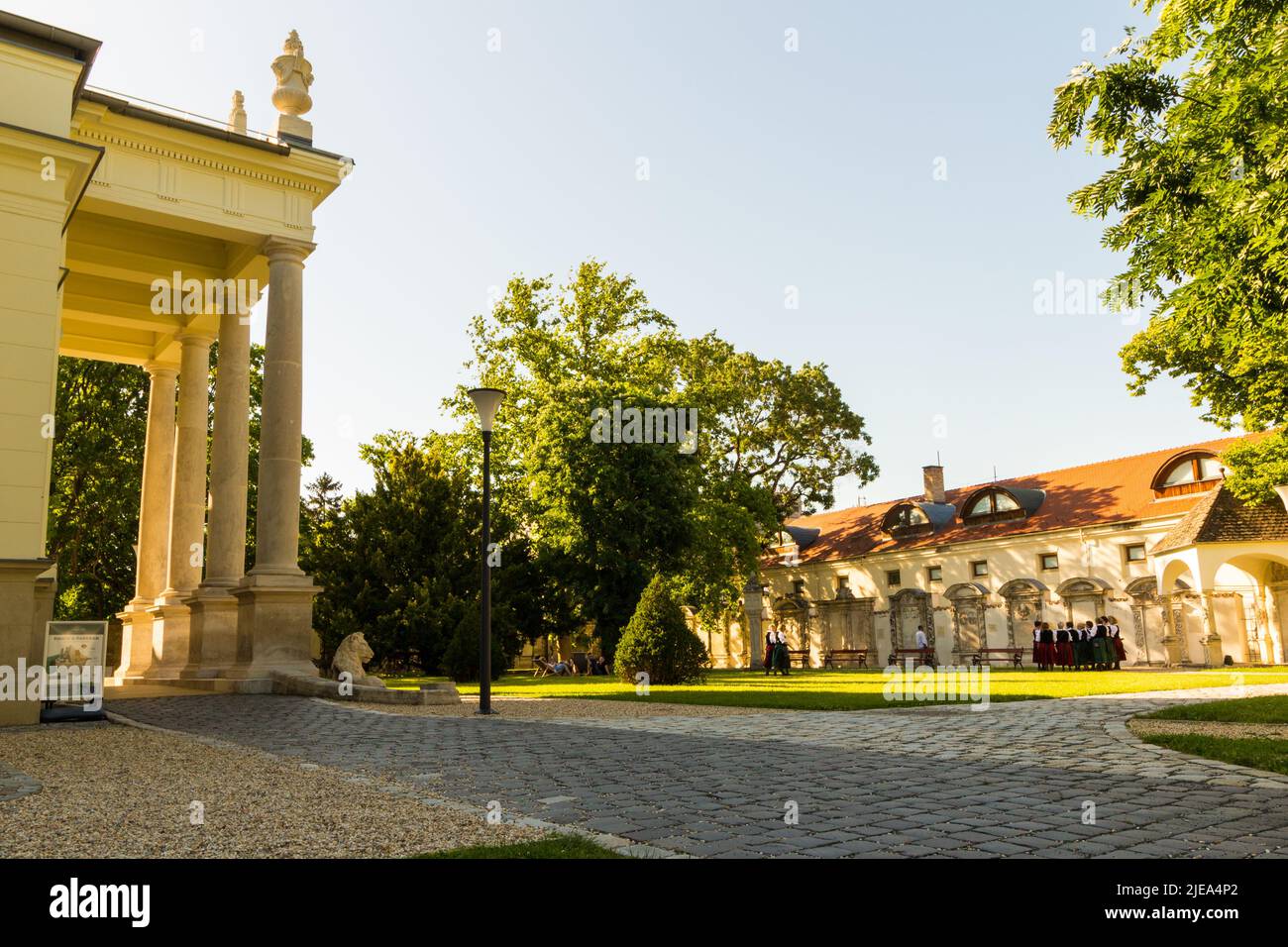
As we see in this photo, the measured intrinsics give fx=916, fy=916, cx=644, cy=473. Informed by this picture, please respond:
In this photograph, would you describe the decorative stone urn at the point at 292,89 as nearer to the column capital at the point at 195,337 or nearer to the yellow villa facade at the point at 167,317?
the yellow villa facade at the point at 167,317

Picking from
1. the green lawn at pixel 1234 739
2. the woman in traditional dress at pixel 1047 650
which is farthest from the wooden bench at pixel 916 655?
the green lawn at pixel 1234 739

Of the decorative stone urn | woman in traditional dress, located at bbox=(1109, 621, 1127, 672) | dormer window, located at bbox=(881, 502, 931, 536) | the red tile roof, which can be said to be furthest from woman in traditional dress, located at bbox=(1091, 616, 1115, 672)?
the decorative stone urn

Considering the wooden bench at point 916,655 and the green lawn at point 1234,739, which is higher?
the green lawn at point 1234,739

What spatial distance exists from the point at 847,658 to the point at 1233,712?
3307cm

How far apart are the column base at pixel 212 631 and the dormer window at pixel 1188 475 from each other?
3754 cm

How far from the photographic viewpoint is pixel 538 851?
4703 mm

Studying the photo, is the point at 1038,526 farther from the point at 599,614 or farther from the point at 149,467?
the point at 149,467

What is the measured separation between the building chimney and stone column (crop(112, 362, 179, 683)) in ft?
130

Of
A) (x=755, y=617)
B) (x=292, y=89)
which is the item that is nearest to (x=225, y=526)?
(x=292, y=89)

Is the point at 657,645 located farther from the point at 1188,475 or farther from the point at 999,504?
the point at 999,504

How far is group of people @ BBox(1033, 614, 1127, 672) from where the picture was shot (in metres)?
32.7

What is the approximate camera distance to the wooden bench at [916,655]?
128 ft

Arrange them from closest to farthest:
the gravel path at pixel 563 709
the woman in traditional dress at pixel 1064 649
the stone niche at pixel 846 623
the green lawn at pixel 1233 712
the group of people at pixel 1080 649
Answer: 1. the green lawn at pixel 1233 712
2. the gravel path at pixel 563 709
3. the group of people at pixel 1080 649
4. the woman in traditional dress at pixel 1064 649
5. the stone niche at pixel 846 623

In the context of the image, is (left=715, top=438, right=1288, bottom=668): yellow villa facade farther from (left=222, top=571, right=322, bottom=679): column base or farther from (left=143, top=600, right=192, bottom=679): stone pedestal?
(left=222, top=571, right=322, bottom=679): column base
